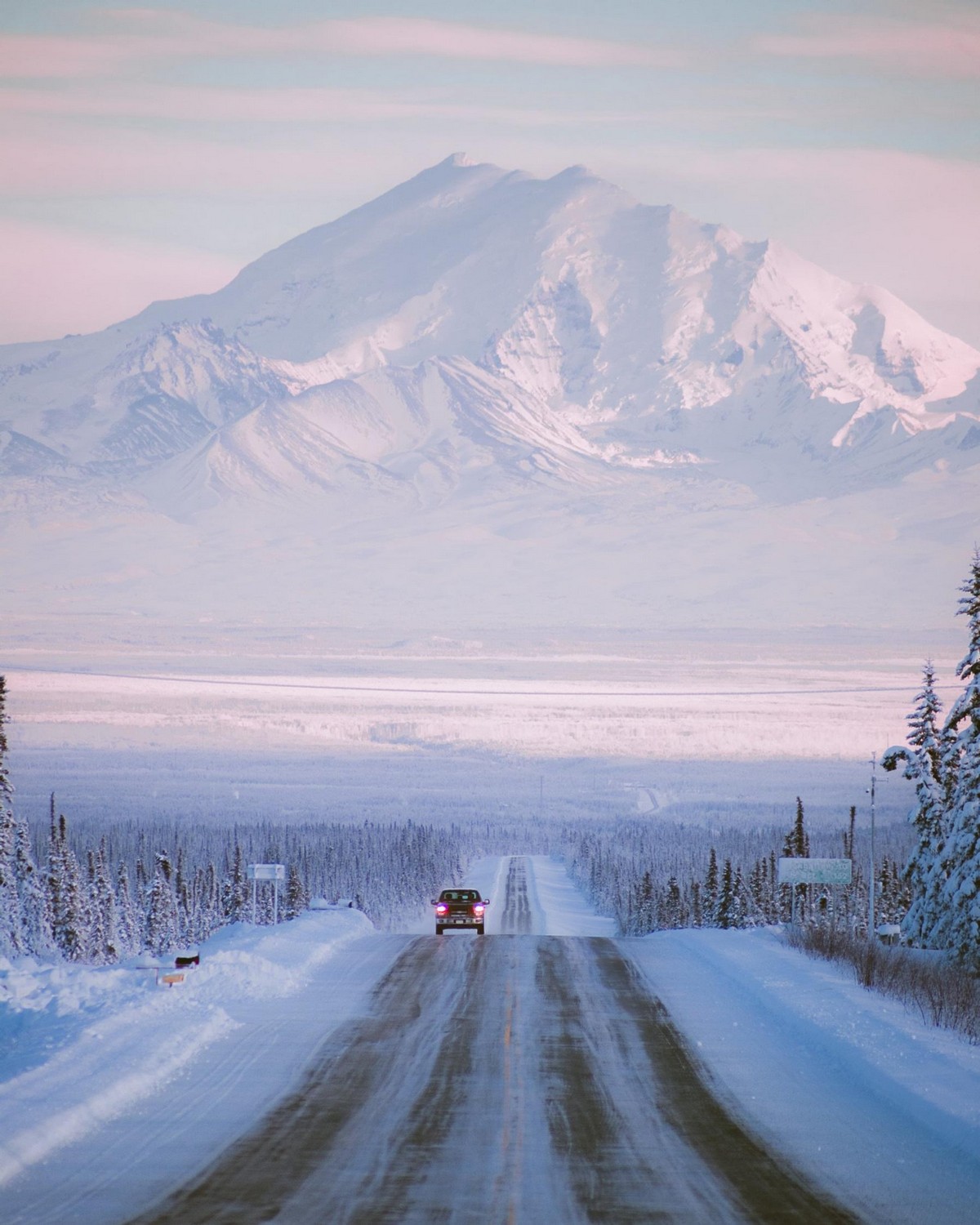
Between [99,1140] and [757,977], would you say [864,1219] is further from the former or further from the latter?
[757,977]

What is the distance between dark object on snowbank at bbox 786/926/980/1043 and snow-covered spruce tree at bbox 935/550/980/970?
7.28 ft

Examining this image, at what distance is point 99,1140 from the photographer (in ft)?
60.6

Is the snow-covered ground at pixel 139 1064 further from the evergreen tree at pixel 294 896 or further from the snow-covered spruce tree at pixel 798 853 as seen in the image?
the evergreen tree at pixel 294 896

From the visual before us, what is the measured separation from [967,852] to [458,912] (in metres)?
15.4

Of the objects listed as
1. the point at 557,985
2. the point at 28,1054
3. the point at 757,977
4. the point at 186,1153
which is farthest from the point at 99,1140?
the point at 757,977

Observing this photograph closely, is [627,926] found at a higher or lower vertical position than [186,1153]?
lower

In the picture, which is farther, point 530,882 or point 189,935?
point 530,882

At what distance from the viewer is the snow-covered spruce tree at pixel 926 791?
5334 centimetres

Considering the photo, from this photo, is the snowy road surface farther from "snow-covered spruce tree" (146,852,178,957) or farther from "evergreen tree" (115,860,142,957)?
"snow-covered spruce tree" (146,852,178,957)

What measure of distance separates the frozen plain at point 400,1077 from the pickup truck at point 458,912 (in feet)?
49.1

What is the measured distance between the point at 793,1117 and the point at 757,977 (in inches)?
481

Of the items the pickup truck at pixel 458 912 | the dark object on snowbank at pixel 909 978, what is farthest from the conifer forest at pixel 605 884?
the pickup truck at pixel 458 912

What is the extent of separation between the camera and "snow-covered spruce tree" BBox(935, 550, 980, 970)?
144 ft

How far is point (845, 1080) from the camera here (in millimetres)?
22953
